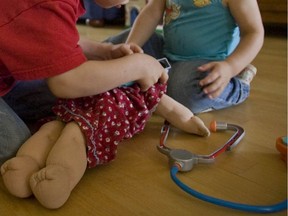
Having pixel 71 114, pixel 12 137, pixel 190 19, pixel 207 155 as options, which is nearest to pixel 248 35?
pixel 190 19

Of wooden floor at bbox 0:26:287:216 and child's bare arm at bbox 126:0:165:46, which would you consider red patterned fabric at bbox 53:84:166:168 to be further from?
child's bare arm at bbox 126:0:165:46

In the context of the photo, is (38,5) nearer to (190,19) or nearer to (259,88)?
Result: (190,19)

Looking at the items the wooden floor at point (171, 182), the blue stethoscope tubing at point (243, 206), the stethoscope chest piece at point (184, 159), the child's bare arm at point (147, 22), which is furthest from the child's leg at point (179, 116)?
the child's bare arm at point (147, 22)

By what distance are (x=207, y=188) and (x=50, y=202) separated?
249 millimetres

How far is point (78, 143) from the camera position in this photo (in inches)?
23.6

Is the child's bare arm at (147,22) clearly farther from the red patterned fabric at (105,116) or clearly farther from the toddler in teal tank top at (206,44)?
the red patterned fabric at (105,116)

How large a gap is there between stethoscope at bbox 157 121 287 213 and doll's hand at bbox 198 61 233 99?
0.08 metres

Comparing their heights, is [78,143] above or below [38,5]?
below

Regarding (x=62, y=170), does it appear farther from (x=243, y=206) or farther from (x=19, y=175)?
(x=243, y=206)

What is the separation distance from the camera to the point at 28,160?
573 mm

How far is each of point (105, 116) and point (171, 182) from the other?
164mm

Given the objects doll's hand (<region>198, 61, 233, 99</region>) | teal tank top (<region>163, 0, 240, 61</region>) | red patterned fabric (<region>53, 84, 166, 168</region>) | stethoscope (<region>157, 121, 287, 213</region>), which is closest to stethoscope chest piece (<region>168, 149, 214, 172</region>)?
stethoscope (<region>157, 121, 287, 213</region>)

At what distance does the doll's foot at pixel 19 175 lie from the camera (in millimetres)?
537

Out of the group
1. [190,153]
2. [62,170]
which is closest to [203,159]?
[190,153]
